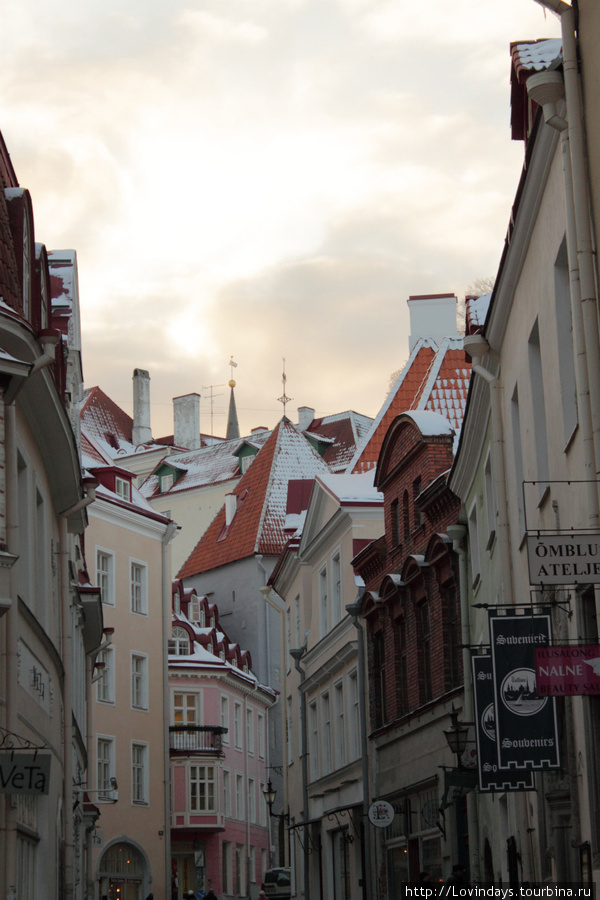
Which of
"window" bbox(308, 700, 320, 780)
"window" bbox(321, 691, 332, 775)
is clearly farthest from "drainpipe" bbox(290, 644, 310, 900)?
"window" bbox(321, 691, 332, 775)

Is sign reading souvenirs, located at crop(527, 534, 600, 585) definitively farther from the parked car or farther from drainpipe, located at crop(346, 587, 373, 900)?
the parked car

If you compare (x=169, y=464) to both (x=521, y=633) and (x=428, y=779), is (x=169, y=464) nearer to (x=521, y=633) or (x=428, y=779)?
(x=428, y=779)

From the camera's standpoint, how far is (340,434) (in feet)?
257

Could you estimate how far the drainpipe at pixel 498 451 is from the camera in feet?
55.9

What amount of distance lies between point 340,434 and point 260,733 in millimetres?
23549

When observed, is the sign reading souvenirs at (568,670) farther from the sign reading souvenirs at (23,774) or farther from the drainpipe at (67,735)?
the drainpipe at (67,735)

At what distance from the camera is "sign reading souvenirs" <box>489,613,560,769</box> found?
40.7 ft

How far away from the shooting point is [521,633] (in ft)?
40.9

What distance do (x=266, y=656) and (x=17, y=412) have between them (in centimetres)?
4636

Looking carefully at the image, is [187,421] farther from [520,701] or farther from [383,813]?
[520,701]

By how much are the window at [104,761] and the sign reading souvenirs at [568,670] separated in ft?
111

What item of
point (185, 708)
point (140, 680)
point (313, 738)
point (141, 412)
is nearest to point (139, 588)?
point (140, 680)

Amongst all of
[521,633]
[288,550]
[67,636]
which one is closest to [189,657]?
[288,550]

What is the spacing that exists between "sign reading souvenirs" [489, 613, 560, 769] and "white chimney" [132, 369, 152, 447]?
241 feet
